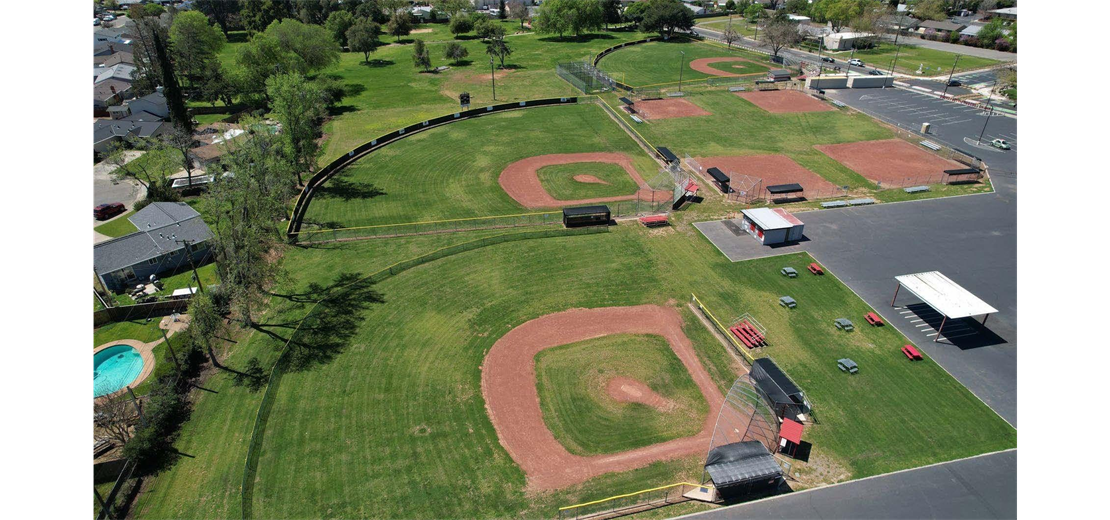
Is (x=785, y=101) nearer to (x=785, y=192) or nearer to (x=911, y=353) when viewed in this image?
(x=785, y=192)

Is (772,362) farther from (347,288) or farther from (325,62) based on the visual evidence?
(325,62)

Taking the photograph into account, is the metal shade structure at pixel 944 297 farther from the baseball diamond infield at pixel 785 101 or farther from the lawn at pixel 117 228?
the lawn at pixel 117 228

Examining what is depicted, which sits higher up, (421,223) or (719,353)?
(421,223)

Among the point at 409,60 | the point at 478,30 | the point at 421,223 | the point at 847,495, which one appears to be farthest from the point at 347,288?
the point at 478,30

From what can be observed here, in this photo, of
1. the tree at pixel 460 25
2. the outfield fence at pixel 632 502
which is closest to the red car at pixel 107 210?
the outfield fence at pixel 632 502

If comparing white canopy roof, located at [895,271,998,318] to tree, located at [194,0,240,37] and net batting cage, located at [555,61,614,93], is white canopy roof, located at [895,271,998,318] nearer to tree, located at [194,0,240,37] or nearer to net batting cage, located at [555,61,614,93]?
net batting cage, located at [555,61,614,93]

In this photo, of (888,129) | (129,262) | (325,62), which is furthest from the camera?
(325,62)
